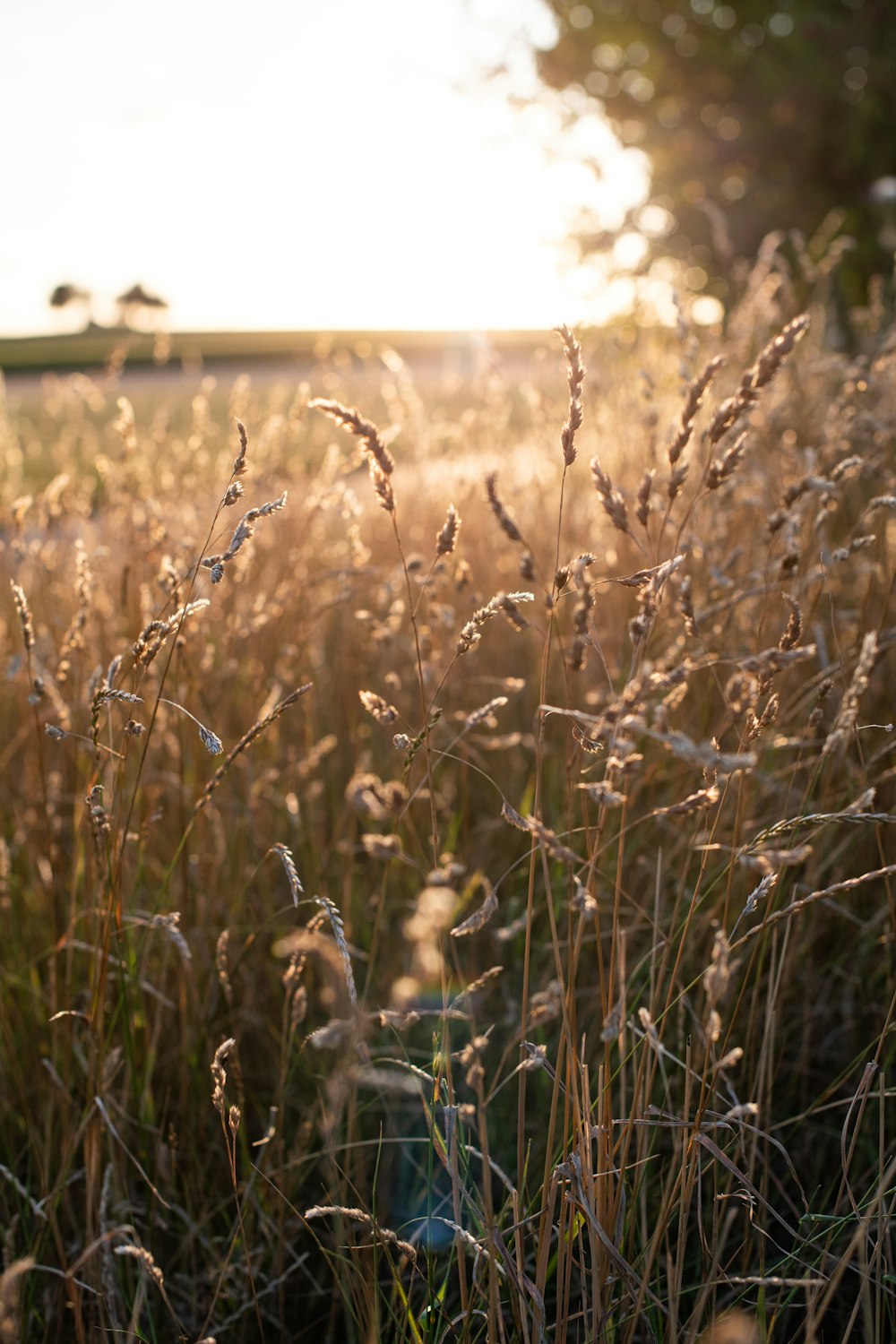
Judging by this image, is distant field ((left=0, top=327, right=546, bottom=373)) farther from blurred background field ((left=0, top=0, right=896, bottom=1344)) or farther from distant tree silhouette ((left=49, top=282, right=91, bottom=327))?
blurred background field ((left=0, top=0, right=896, bottom=1344))

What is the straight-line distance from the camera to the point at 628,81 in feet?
35.7

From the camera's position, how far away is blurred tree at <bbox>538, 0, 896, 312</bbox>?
9.85m

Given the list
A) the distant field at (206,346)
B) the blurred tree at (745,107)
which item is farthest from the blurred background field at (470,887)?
the distant field at (206,346)

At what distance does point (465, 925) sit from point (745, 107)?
11999 mm

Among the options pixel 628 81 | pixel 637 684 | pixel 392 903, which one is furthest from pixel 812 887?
pixel 628 81

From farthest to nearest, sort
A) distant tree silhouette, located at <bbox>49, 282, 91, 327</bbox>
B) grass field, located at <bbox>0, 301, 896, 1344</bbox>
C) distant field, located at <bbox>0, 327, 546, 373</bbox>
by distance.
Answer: distant field, located at <bbox>0, 327, 546, 373</bbox>
distant tree silhouette, located at <bbox>49, 282, 91, 327</bbox>
grass field, located at <bbox>0, 301, 896, 1344</bbox>

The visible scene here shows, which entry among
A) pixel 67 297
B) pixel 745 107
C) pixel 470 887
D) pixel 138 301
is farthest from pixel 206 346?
pixel 470 887

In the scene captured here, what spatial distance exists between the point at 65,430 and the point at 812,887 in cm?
356

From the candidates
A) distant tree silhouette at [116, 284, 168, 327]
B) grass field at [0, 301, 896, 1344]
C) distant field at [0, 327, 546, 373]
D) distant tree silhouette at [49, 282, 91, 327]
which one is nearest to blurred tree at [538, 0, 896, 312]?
distant tree silhouette at [49, 282, 91, 327]

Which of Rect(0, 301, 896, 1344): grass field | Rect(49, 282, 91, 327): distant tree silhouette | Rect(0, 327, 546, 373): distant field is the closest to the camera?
Rect(0, 301, 896, 1344): grass field

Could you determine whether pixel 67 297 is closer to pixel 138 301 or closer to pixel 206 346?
pixel 138 301

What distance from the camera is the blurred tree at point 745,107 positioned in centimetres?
985

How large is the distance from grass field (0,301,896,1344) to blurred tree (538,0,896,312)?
331 inches

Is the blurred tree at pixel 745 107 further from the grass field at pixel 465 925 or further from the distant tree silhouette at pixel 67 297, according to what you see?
→ the grass field at pixel 465 925
